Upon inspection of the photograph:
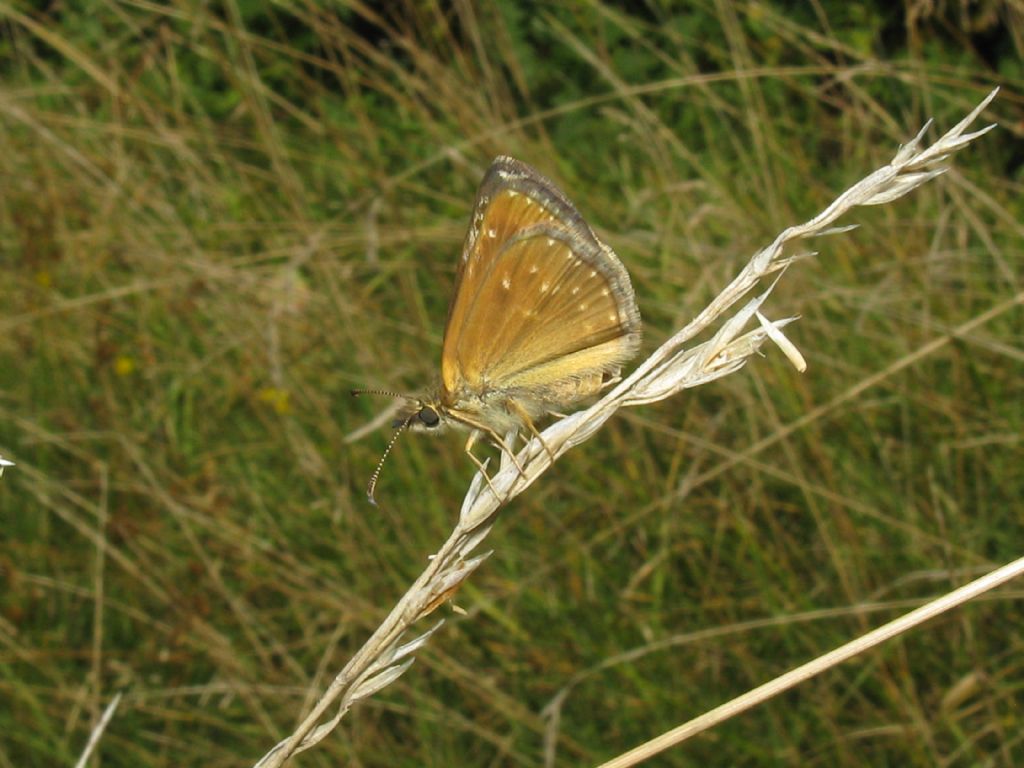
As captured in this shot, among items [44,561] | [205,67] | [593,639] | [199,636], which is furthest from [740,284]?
[205,67]

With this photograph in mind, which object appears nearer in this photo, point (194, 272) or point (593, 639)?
point (593, 639)

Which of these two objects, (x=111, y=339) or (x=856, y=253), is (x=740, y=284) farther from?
(x=111, y=339)

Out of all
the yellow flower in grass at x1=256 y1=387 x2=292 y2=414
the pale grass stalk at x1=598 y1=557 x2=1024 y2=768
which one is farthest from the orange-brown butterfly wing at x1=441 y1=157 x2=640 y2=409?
the yellow flower in grass at x1=256 y1=387 x2=292 y2=414

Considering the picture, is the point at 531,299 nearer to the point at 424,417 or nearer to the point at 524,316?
the point at 524,316

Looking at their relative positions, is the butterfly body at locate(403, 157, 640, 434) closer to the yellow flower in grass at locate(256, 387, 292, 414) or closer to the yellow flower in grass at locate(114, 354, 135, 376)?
the yellow flower in grass at locate(256, 387, 292, 414)

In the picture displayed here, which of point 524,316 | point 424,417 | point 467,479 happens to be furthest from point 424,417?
point 467,479

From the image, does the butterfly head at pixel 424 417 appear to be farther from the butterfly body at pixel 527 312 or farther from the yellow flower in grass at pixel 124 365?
the yellow flower in grass at pixel 124 365
